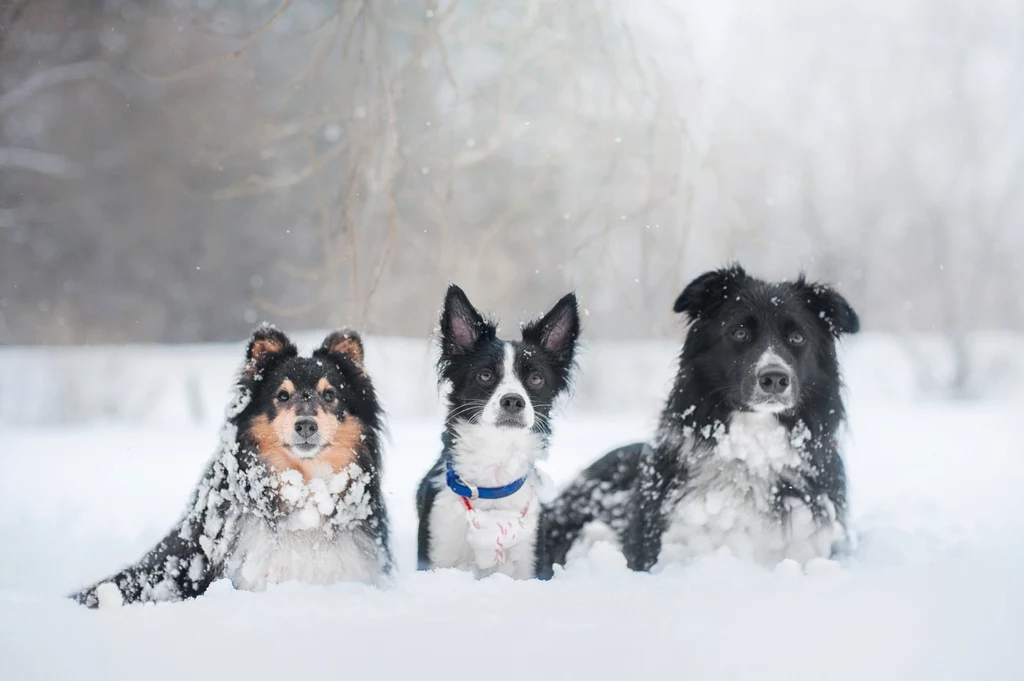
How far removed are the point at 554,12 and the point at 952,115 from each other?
2948 mm

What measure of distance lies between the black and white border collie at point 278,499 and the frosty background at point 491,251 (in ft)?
0.69

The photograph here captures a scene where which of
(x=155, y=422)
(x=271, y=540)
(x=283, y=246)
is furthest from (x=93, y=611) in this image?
(x=283, y=246)

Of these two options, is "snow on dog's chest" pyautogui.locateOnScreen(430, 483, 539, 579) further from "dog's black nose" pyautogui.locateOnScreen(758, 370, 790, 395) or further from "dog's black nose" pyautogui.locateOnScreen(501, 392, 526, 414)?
"dog's black nose" pyautogui.locateOnScreen(758, 370, 790, 395)

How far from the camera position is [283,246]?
5.46 m

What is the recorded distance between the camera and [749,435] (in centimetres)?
303

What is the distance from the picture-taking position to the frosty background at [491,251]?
8.70 ft

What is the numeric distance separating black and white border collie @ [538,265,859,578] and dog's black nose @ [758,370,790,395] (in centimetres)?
1

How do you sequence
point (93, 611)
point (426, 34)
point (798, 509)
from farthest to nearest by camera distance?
1. point (426, 34)
2. point (798, 509)
3. point (93, 611)

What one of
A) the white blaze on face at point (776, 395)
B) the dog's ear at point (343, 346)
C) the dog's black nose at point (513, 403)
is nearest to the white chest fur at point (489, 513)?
the dog's black nose at point (513, 403)

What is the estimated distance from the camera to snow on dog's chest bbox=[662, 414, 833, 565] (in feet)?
9.84

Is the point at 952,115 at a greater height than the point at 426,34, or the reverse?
A: the point at 952,115

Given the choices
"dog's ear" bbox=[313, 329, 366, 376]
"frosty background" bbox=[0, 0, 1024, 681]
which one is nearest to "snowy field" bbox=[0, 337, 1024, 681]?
"frosty background" bbox=[0, 0, 1024, 681]

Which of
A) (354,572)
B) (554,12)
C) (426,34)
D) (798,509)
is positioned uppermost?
(554,12)

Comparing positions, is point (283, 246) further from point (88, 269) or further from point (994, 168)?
point (994, 168)
